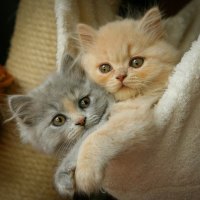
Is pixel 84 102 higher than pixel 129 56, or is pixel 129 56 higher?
pixel 129 56

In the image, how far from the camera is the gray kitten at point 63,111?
1.20 meters

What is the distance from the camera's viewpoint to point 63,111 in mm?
1264

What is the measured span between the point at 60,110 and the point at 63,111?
0.01 meters

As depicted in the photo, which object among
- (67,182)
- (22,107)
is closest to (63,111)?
(22,107)

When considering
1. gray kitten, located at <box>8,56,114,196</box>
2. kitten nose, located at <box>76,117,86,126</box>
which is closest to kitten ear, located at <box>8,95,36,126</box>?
gray kitten, located at <box>8,56,114,196</box>

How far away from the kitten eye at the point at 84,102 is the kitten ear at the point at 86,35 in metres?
0.26

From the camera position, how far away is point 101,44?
1.38 metres

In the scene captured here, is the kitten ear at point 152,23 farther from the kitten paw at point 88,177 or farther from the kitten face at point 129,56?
the kitten paw at point 88,177

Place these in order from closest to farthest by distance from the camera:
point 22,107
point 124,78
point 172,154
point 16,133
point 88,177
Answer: point 88,177
point 172,154
point 124,78
point 22,107
point 16,133

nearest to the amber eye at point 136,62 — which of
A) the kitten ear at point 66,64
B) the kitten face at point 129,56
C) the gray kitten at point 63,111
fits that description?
the kitten face at point 129,56

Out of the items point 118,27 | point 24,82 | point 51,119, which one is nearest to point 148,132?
point 51,119

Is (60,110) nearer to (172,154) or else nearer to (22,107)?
(22,107)

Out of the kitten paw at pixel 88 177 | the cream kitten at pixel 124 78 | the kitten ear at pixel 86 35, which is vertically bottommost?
the kitten paw at pixel 88 177

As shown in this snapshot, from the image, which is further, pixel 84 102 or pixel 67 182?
pixel 84 102
